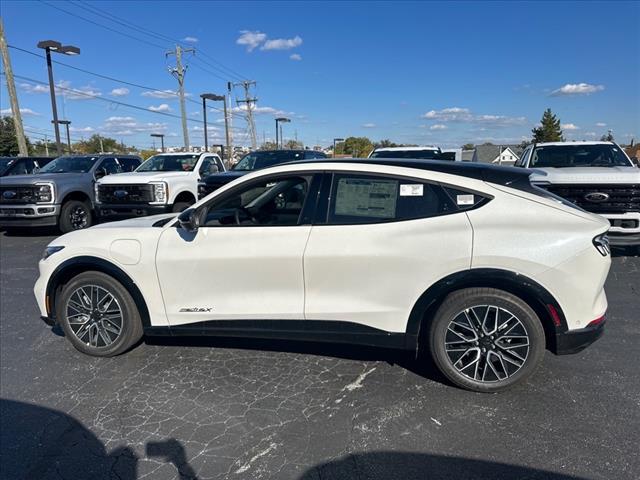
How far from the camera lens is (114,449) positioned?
108 inches

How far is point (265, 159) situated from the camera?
11586 mm

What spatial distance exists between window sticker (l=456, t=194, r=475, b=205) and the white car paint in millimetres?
67

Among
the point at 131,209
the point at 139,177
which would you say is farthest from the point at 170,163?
the point at 131,209

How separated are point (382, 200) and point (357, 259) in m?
0.49

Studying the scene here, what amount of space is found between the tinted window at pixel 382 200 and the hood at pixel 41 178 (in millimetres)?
9455

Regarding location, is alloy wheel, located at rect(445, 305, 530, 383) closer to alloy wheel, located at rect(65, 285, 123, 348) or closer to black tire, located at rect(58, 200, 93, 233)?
alloy wheel, located at rect(65, 285, 123, 348)

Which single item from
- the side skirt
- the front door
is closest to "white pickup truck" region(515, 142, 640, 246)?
the side skirt

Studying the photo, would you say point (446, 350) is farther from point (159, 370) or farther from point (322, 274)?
point (159, 370)

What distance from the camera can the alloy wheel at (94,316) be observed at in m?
3.85

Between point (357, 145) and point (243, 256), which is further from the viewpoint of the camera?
point (357, 145)

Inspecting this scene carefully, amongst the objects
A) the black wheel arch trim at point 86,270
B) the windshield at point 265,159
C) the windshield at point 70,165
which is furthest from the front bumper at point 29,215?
the black wheel arch trim at point 86,270

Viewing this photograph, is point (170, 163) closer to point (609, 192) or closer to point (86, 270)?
point (86, 270)

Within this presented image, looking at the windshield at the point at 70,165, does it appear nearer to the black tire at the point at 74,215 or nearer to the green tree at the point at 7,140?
the black tire at the point at 74,215

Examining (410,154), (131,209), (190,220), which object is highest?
(410,154)
